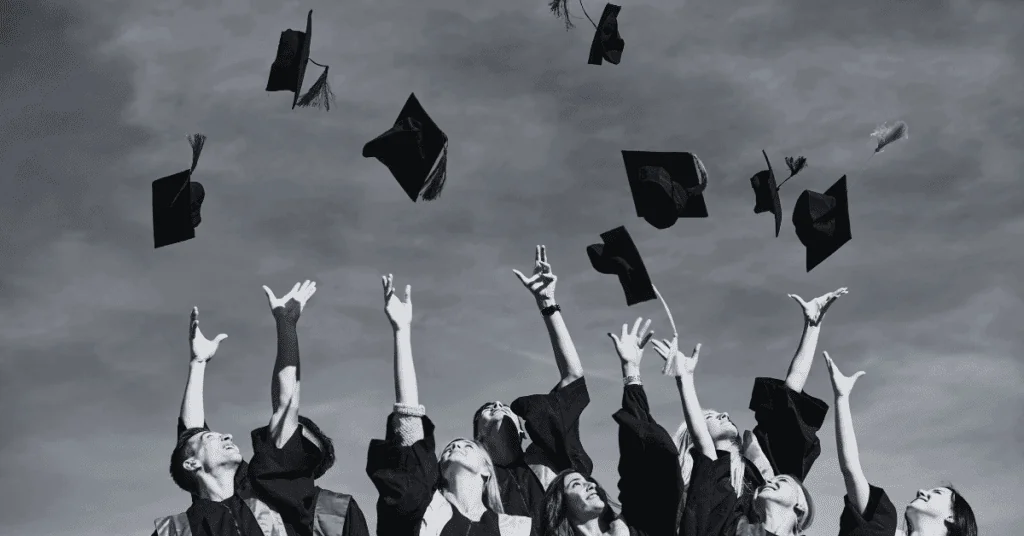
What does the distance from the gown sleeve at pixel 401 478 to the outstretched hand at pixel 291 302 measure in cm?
75

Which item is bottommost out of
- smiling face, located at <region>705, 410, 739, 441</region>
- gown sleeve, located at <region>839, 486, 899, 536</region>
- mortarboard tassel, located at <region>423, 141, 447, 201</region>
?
gown sleeve, located at <region>839, 486, 899, 536</region>

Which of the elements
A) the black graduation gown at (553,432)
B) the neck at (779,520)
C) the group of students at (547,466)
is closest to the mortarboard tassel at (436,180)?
the group of students at (547,466)

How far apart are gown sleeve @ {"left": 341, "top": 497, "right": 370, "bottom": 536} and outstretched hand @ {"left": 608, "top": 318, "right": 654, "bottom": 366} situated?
184 centimetres

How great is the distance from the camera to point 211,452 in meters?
6.96

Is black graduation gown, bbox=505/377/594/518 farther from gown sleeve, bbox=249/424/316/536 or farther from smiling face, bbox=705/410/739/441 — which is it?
gown sleeve, bbox=249/424/316/536

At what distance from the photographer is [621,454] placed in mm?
7723

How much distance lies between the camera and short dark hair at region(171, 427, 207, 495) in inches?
275

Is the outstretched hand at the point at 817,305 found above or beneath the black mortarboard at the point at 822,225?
beneath

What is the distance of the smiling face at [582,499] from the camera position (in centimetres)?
729

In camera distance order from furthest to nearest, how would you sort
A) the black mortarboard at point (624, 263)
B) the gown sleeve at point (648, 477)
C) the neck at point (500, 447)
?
1. the black mortarboard at point (624, 263)
2. the neck at point (500, 447)
3. the gown sleeve at point (648, 477)

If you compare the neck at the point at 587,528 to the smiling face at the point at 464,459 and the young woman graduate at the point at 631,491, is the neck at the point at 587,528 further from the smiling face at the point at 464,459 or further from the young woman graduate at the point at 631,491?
the smiling face at the point at 464,459

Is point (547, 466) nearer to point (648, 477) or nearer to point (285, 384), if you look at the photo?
point (648, 477)

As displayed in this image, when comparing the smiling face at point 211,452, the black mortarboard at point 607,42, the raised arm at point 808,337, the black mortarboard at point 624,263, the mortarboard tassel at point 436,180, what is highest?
the black mortarboard at point 607,42

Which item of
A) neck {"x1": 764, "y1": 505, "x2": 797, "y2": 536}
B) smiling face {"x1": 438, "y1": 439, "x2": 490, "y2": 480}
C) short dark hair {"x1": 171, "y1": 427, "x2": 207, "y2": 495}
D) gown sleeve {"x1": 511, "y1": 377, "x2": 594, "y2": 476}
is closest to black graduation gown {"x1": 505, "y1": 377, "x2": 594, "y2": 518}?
gown sleeve {"x1": 511, "y1": 377, "x2": 594, "y2": 476}
